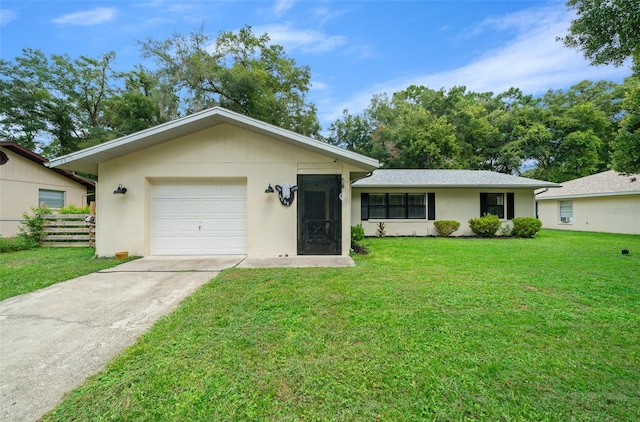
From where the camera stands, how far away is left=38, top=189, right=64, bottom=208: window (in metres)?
13.9

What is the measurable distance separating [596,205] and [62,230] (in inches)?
990

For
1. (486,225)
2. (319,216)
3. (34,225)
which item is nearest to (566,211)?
(486,225)

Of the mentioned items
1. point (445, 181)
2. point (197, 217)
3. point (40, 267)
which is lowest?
point (40, 267)

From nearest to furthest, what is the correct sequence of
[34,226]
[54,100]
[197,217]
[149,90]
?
1. [197,217]
2. [34,226]
3. [54,100]
4. [149,90]

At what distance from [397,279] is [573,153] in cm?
2777

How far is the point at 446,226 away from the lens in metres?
12.8

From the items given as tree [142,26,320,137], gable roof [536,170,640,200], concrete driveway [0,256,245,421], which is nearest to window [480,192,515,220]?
gable roof [536,170,640,200]

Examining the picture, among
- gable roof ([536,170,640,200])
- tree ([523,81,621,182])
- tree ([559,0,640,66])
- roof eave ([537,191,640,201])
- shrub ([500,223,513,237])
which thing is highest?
tree ([523,81,621,182])

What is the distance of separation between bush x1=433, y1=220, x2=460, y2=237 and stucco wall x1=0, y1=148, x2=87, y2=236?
18305mm

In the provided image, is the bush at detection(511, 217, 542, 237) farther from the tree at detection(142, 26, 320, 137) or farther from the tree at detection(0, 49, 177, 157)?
the tree at detection(0, 49, 177, 157)

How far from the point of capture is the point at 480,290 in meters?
4.73

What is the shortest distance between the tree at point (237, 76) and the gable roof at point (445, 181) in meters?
10.5

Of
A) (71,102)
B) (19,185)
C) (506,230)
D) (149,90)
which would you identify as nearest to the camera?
(19,185)

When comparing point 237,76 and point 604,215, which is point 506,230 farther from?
point 237,76
